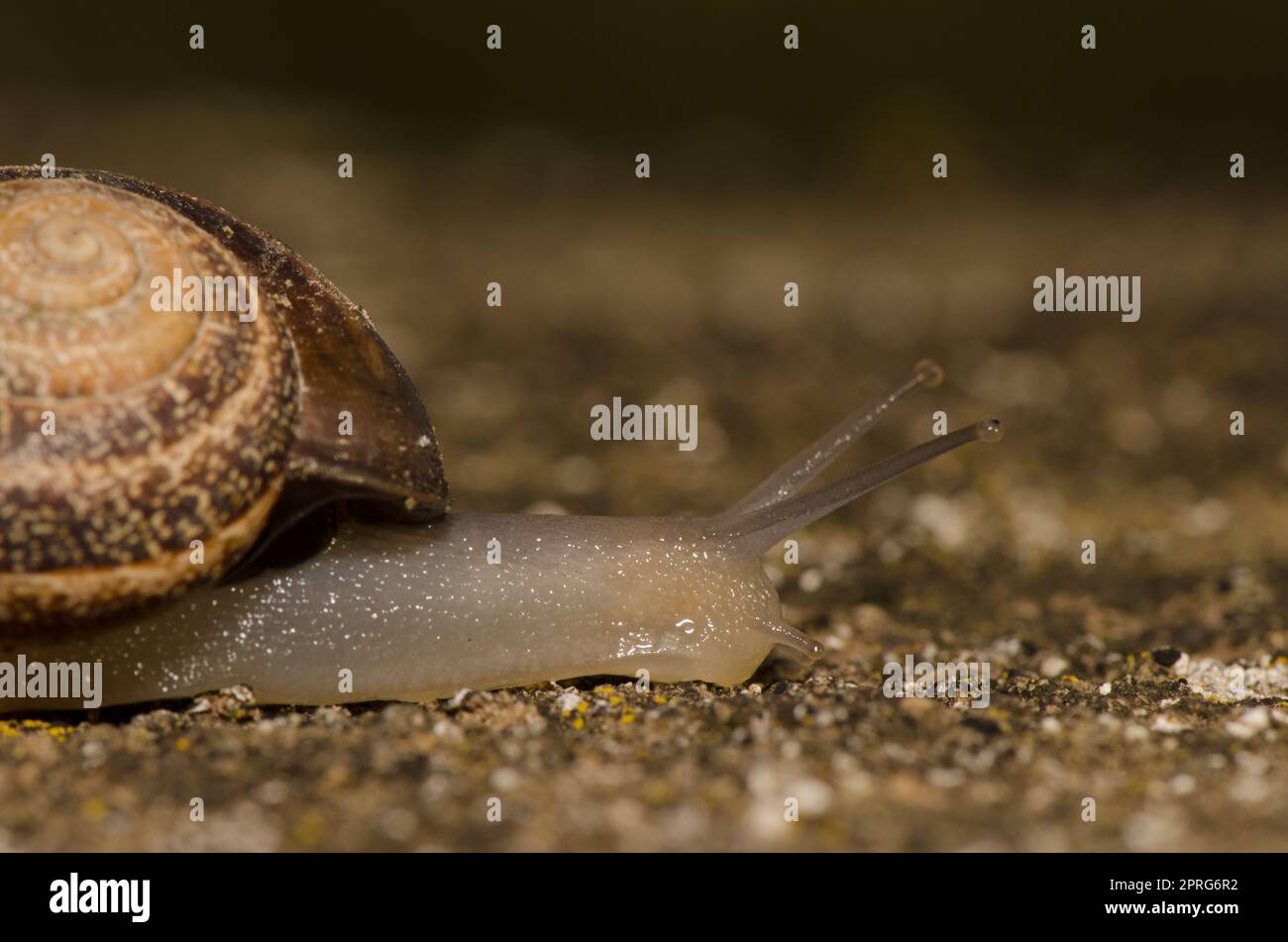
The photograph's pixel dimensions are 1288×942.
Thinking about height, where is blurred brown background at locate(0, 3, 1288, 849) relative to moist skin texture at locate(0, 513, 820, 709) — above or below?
above

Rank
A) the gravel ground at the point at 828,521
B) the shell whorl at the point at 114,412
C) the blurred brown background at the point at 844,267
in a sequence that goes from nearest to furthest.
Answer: the gravel ground at the point at 828,521
the shell whorl at the point at 114,412
the blurred brown background at the point at 844,267

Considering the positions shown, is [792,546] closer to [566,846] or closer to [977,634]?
[977,634]

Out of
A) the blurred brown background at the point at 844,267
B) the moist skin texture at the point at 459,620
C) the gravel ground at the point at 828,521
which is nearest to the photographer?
the gravel ground at the point at 828,521

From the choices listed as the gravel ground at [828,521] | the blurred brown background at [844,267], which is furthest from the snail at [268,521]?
the blurred brown background at [844,267]

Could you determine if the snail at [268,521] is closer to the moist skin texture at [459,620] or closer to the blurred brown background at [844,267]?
the moist skin texture at [459,620]

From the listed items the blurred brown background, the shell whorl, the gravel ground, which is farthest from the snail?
the blurred brown background

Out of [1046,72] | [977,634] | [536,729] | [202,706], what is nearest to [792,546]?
[977,634]

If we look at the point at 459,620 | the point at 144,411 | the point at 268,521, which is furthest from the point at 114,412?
the point at 459,620

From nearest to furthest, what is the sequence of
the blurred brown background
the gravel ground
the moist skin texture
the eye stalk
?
the gravel ground, the moist skin texture, the eye stalk, the blurred brown background

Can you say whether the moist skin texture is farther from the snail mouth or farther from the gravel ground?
the gravel ground

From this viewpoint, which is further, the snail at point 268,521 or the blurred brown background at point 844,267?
the blurred brown background at point 844,267
